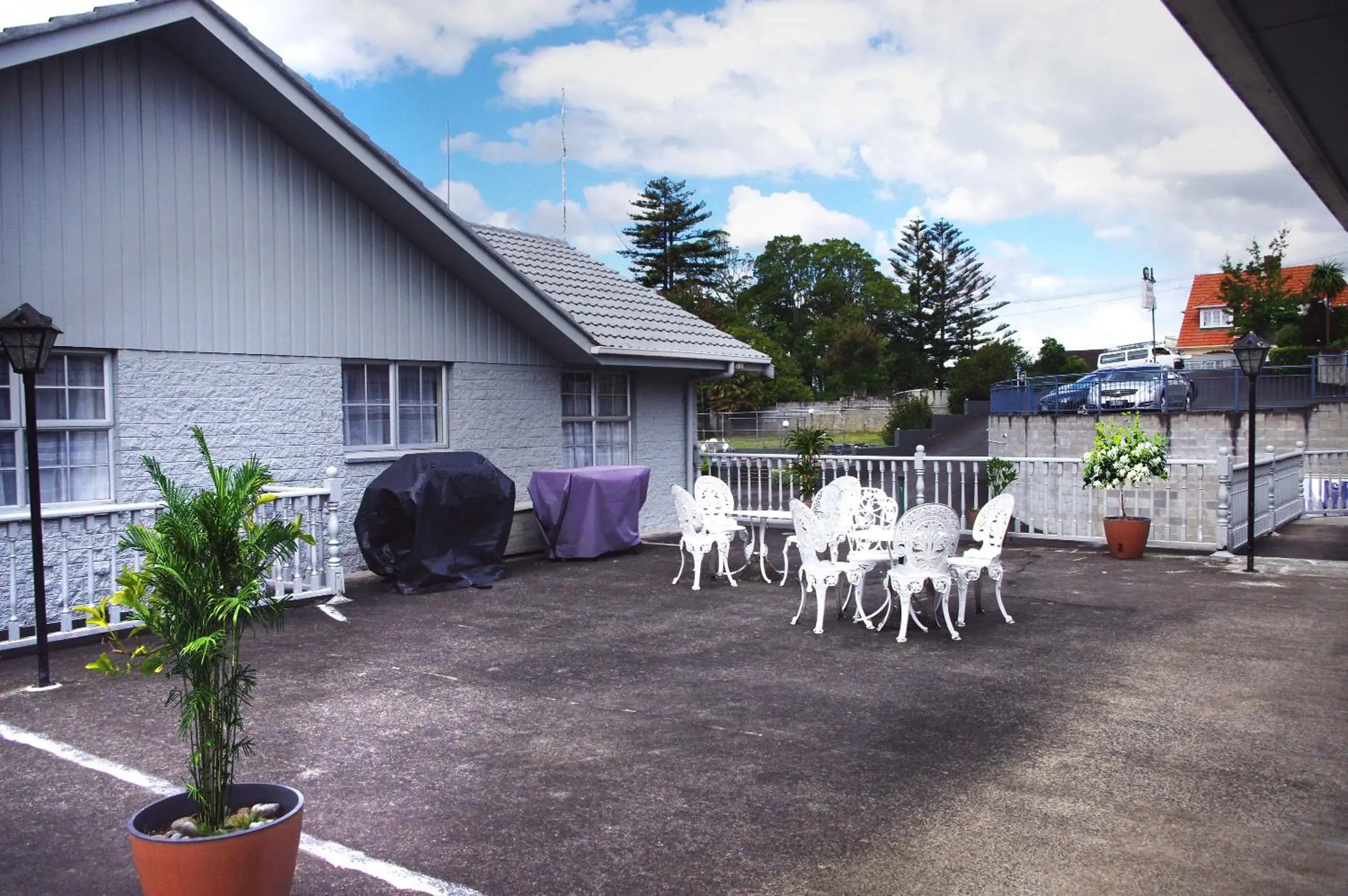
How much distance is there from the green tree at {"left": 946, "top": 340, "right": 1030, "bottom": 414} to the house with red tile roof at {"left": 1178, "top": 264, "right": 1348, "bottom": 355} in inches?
424

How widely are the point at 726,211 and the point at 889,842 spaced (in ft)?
199

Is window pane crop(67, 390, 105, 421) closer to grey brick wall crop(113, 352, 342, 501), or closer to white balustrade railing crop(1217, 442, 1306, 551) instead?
grey brick wall crop(113, 352, 342, 501)

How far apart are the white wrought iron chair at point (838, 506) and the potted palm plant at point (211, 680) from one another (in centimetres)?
589

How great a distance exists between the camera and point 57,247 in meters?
8.53

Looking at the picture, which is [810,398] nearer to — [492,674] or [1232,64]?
[492,674]

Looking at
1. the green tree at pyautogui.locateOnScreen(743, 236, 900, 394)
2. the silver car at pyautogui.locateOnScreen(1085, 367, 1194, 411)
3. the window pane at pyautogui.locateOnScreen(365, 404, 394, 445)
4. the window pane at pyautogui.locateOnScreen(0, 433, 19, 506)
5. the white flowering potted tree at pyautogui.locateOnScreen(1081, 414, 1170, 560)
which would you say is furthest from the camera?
the green tree at pyautogui.locateOnScreen(743, 236, 900, 394)

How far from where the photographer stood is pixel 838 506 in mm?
10078

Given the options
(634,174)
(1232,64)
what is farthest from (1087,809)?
(634,174)

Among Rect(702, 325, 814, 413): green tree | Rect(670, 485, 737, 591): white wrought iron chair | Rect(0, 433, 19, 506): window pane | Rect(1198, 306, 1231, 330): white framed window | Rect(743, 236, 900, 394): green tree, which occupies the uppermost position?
Rect(743, 236, 900, 394): green tree

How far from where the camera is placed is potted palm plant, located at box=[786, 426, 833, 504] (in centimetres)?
1501

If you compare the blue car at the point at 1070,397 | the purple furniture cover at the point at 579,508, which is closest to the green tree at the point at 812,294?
the blue car at the point at 1070,397

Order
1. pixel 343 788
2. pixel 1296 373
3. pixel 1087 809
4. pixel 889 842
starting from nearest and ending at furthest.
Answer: pixel 889 842 < pixel 1087 809 < pixel 343 788 < pixel 1296 373

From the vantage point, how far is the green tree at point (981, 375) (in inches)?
1714

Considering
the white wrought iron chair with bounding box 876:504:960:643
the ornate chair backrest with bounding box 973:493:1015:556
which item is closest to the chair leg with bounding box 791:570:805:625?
the white wrought iron chair with bounding box 876:504:960:643
